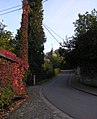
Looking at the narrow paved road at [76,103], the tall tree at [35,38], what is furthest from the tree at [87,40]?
the narrow paved road at [76,103]

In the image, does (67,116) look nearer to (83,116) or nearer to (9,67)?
(83,116)

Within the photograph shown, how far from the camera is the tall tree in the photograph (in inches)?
1830

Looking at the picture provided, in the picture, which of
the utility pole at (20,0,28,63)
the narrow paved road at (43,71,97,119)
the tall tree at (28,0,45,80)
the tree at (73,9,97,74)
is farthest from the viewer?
the tall tree at (28,0,45,80)

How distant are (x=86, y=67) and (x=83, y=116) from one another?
2819 cm

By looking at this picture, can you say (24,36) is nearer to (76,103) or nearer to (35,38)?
(76,103)

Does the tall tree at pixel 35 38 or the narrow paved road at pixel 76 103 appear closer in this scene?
the narrow paved road at pixel 76 103

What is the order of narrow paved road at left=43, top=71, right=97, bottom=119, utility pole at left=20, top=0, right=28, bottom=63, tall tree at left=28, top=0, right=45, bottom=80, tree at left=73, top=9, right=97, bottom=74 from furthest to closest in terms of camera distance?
1. tall tree at left=28, top=0, right=45, bottom=80
2. tree at left=73, top=9, right=97, bottom=74
3. utility pole at left=20, top=0, right=28, bottom=63
4. narrow paved road at left=43, top=71, right=97, bottom=119

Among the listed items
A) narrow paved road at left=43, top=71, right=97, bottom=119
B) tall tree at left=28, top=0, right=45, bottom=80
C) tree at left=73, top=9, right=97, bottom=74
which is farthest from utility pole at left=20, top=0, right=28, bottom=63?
tall tree at left=28, top=0, right=45, bottom=80

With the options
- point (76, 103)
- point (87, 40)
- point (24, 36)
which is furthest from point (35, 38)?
point (76, 103)

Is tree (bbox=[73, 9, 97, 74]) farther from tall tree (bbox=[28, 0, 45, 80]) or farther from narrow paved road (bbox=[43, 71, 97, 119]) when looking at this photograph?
narrow paved road (bbox=[43, 71, 97, 119])

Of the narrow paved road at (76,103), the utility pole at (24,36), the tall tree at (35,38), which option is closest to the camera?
the narrow paved road at (76,103)

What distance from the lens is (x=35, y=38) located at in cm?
4669

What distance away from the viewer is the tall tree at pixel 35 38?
4648 centimetres

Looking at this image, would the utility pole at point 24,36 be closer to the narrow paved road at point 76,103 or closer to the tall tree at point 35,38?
the narrow paved road at point 76,103
